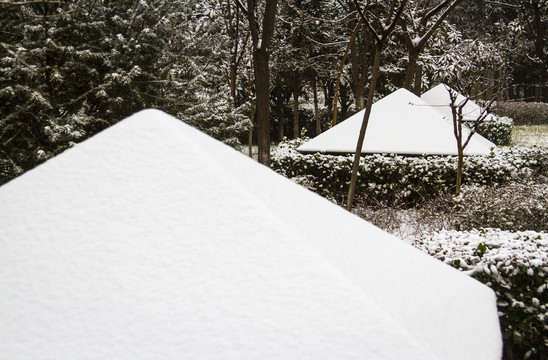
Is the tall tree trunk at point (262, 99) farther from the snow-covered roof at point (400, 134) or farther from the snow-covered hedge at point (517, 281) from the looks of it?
the snow-covered hedge at point (517, 281)

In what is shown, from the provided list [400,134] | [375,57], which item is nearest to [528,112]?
[400,134]

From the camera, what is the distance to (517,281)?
3.59 meters

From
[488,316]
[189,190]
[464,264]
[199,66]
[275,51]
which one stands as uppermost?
[275,51]

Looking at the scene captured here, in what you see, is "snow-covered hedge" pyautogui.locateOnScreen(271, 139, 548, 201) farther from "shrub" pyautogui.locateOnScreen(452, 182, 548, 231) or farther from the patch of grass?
the patch of grass

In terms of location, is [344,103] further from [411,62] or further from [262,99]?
[262,99]

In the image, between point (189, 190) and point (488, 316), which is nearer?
point (189, 190)

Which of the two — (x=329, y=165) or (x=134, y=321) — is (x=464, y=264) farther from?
(x=329, y=165)

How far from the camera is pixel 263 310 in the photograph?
54.2 inches

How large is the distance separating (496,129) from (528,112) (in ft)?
27.2

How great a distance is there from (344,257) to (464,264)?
253 cm

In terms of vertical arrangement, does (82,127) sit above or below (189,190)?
above

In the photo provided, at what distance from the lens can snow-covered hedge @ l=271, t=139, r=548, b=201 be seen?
8.66m

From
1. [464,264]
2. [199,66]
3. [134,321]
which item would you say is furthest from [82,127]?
[134,321]

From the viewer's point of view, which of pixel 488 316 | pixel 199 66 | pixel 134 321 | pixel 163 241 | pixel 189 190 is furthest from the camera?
pixel 199 66
